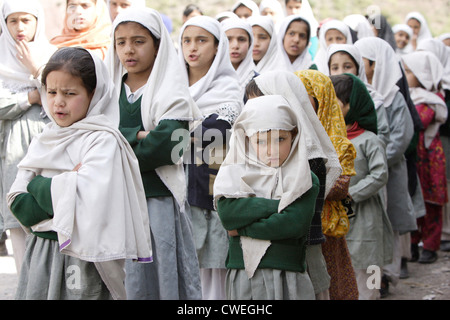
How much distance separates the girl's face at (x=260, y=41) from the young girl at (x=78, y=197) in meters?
3.50

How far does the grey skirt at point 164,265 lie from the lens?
12.1 feet

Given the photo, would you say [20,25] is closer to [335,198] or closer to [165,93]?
[165,93]

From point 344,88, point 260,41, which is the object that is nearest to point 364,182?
point 344,88

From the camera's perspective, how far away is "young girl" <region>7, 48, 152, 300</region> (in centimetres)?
287

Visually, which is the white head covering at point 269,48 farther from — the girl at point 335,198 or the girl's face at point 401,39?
the girl's face at point 401,39

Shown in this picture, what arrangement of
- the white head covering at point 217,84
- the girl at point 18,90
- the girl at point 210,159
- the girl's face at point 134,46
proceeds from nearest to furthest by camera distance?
the girl's face at point 134,46
the girl at point 210,159
the white head covering at point 217,84
the girl at point 18,90

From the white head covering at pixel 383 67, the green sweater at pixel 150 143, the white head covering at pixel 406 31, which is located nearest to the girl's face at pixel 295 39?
the white head covering at pixel 383 67

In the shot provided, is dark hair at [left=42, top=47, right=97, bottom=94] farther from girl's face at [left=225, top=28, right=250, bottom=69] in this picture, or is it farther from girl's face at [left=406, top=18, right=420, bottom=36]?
girl's face at [left=406, top=18, right=420, bottom=36]

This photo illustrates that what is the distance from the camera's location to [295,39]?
641 centimetres

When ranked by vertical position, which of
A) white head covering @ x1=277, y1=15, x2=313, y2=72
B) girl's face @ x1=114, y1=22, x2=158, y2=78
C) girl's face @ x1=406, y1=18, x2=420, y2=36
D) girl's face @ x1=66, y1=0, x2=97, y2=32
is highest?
girl's face @ x1=406, y1=18, x2=420, y2=36

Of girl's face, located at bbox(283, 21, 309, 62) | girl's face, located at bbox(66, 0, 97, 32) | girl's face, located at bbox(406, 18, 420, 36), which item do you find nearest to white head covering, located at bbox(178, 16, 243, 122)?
girl's face, located at bbox(66, 0, 97, 32)

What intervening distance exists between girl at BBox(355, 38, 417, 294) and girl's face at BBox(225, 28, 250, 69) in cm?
113

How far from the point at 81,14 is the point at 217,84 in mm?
1932

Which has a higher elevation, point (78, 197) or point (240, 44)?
point (240, 44)
